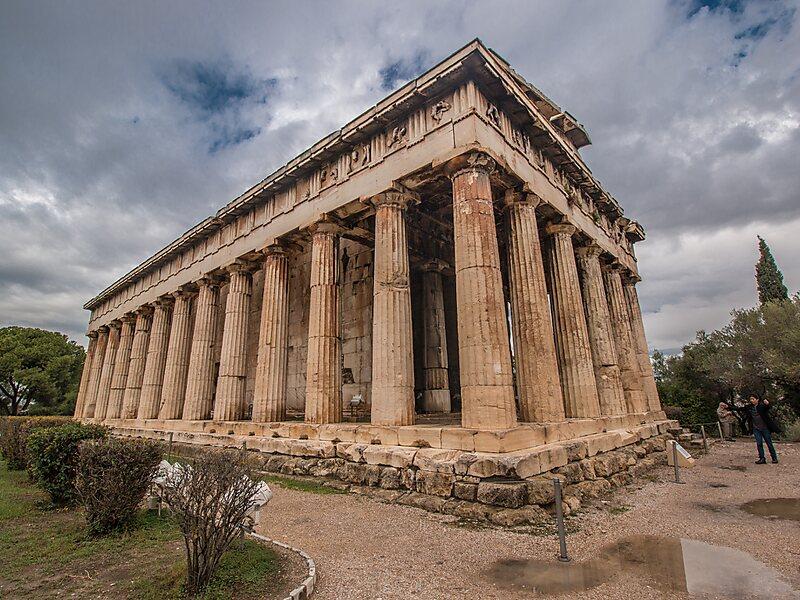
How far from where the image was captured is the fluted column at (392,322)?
9.62 metres

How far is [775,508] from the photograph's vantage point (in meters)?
7.16

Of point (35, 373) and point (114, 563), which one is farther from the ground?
point (35, 373)

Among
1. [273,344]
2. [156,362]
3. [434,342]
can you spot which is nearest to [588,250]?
[434,342]

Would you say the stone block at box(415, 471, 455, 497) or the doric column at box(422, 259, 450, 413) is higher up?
the doric column at box(422, 259, 450, 413)

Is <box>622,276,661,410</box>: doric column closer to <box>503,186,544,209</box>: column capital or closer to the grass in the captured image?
<box>503,186,544,209</box>: column capital

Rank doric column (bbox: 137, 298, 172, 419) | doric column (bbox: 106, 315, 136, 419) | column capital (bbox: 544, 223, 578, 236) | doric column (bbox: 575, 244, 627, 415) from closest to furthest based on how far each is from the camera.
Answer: column capital (bbox: 544, 223, 578, 236)
doric column (bbox: 575, 244, 627, 415)
doric column (bbox: 137, 298, 172, 419)
doric column (bbox: 106, 315, 136, 419)

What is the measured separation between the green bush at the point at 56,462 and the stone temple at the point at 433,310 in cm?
457

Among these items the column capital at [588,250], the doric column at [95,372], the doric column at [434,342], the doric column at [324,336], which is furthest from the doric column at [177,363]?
the column capital at [588,250]

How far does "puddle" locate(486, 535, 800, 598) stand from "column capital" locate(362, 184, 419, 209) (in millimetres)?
8466

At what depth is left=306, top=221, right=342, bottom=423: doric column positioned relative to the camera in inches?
452

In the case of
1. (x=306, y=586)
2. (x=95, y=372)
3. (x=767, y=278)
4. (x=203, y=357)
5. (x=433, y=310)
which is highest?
(x=767, y=278)

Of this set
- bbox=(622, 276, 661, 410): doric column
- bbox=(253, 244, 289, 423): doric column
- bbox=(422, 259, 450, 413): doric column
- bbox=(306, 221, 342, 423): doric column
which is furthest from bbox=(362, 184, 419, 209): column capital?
bbox=(622, 276, 661, 410): doric column

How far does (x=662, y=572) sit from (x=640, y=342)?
584 inches

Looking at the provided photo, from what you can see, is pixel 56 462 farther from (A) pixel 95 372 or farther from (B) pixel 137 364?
(A) pixel 95 372
